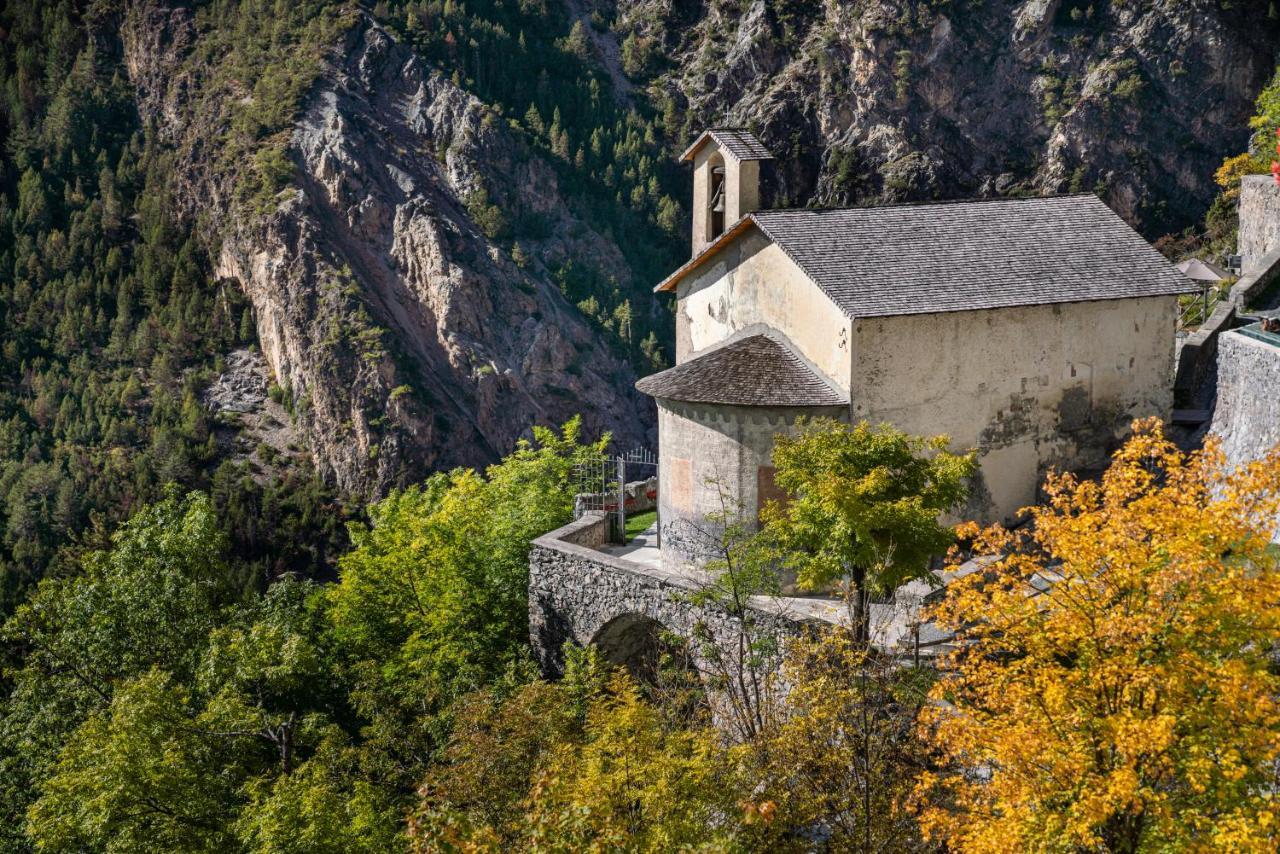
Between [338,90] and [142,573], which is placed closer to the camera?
[142,573]

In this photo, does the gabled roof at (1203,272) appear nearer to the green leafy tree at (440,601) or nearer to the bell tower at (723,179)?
the bell tower at (723,179)

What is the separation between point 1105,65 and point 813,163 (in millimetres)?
20443

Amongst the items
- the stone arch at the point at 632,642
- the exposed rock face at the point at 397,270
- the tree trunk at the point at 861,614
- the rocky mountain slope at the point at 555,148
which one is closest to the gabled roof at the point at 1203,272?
the stone arch at the point at 632,642

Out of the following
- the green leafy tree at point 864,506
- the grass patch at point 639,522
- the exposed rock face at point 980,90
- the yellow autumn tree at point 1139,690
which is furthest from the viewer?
the exposed rock face at point 980,90

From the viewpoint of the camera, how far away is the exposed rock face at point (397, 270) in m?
79.3

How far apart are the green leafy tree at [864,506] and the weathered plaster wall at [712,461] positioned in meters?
3.38

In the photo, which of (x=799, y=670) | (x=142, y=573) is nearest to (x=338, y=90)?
(x=142, y=573)

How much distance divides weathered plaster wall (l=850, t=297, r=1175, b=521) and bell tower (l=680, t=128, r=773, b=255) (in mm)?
4663

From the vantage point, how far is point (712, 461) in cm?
2403

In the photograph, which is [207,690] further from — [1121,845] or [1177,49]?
[1177,49]

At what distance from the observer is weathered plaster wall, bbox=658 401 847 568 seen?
23469mm

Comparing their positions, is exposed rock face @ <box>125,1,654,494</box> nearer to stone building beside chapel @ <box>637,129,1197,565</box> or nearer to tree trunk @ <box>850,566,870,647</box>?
stone building beside chapel @ <box>637,129,1197,565</box>

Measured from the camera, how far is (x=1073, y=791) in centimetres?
1198

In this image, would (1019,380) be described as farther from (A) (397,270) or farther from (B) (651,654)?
(A) (397,270)
